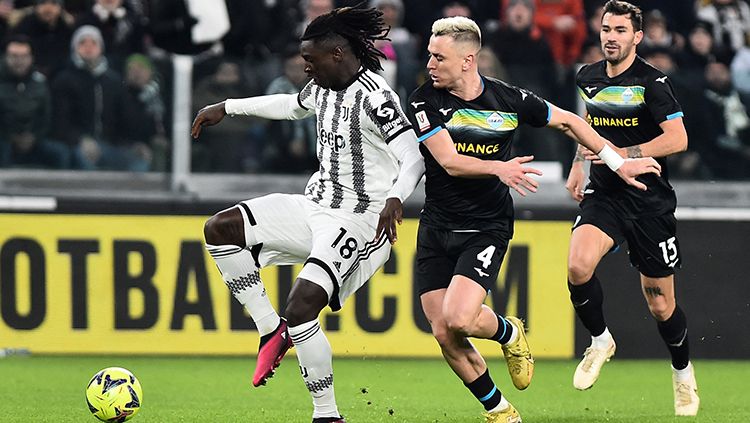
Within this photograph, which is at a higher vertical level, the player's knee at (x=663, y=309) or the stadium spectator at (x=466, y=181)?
the stadium spectator at (x=466, y=181)

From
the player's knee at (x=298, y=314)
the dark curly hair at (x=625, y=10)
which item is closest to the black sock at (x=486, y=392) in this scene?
the player's knee at (x=298, y=314)

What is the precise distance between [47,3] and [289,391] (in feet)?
15.5

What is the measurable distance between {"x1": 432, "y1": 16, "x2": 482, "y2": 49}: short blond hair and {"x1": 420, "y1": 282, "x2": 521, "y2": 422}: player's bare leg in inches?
57.6

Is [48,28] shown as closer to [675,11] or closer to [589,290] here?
[675,11]

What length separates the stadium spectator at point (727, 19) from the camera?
13.0 m

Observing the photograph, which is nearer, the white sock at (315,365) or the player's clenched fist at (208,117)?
the white sock at (315,365)

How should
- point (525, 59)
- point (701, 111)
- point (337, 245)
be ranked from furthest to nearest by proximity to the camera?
point (525, 59) < point (701, 111) < point (337, 245)

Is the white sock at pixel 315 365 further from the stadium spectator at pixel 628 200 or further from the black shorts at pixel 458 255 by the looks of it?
the stadium spectator at pixel 628 200

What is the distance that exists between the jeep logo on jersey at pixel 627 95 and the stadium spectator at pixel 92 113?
15.1 feet

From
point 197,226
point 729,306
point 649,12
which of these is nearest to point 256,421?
point 197,226

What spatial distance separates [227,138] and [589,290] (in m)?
3.99

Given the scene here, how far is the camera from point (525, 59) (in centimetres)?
1227

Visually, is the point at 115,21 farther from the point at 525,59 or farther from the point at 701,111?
the point at 701,111

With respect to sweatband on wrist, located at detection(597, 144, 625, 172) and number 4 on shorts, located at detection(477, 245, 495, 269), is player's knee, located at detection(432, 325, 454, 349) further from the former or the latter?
sweatband on wrist, located at detection(597, 144, 625, 172)
